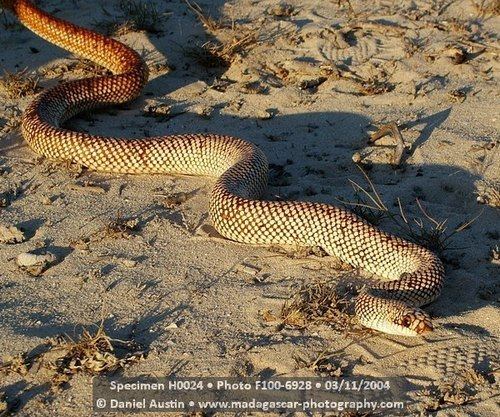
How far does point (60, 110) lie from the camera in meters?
10.0

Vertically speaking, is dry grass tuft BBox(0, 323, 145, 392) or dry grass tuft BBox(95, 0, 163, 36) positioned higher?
dry grass tuft BBox(95, 0, 163, 36)

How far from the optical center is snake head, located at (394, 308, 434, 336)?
6.24 meters

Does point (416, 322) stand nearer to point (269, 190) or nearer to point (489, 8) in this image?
point (269, 190)

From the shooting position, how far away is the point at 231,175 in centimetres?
824

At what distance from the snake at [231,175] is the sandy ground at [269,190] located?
17cm

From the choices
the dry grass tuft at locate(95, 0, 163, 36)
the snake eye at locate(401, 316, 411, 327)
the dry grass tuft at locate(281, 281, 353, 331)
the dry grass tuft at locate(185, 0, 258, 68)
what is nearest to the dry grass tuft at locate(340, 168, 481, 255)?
the dry grass tuft at locate(281, 281, 353, 331)

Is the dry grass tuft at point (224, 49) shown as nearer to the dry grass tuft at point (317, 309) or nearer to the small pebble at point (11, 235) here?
the small pebble at point (11, 235)

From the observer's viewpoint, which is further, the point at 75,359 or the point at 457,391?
the point at 75,359

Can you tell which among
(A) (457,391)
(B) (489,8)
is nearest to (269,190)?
(A) (457,391)

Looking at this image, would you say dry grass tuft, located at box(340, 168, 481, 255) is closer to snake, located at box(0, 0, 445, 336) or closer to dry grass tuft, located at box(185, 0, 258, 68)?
snake, located at box(0, 0, 445, 336)

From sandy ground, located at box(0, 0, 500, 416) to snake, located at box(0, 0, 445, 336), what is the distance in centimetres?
17

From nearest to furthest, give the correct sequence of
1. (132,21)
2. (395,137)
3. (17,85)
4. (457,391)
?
(457,391), (395,137), (17,85), (132,21)

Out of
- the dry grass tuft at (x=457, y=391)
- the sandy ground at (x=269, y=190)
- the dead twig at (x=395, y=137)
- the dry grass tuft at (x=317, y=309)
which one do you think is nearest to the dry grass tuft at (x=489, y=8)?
the sandy ground at (x=269, y=190)

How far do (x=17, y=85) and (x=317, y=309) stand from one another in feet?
19.2
